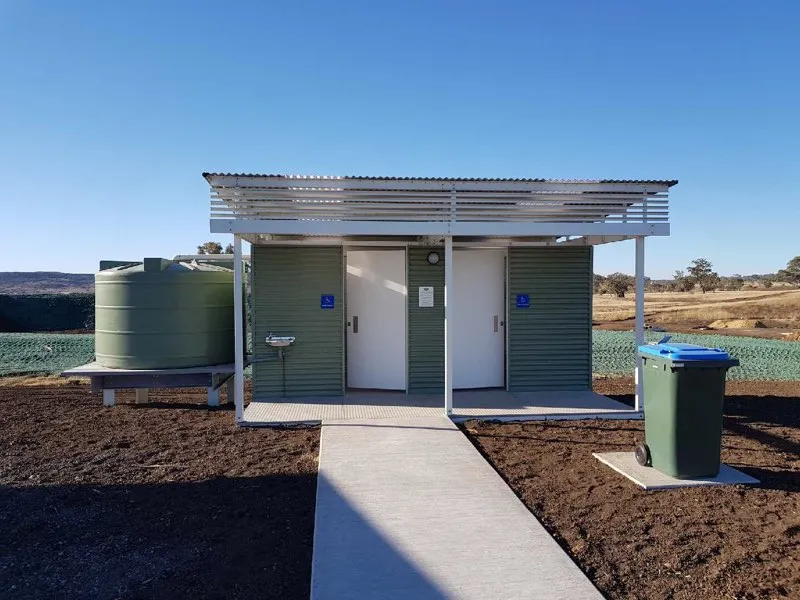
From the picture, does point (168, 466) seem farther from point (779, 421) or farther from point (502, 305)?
point (779, 421)

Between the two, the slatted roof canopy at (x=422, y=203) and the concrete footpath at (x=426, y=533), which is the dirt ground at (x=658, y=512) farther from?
the slatted roof canopy at (x=422, y=203)

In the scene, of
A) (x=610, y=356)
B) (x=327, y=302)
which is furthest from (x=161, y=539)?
(x=610, y=356)

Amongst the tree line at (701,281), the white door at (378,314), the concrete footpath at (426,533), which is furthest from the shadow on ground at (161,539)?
the tree line at (701,281)

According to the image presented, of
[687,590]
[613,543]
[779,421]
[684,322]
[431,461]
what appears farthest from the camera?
[684,322]

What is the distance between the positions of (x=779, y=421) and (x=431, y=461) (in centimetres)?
502

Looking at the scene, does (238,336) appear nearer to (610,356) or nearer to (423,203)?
(423,203)

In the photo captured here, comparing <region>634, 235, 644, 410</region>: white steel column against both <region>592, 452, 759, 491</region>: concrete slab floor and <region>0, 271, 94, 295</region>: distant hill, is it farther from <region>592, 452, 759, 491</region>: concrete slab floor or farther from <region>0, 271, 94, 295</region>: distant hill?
<region>0, 271, 94, 295</region>: distant hill

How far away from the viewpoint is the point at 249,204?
706 cm

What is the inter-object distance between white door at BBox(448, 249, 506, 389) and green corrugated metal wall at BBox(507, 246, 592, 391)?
0.70 feet

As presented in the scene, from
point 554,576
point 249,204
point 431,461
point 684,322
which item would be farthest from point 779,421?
point 684,322

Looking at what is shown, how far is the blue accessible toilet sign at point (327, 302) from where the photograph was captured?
8.54m

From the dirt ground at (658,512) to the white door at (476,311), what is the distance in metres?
1.80

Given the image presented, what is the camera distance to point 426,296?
8.70 metres

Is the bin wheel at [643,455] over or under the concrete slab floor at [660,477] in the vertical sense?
over
